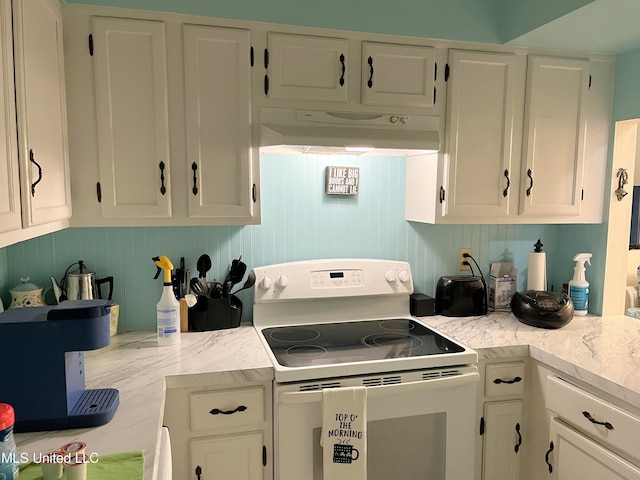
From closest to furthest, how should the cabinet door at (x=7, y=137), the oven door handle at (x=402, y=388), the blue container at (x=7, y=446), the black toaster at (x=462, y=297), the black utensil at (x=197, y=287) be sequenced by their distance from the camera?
the blue container at (x=7, y=446) → the cabinet door at (x=7, y=137) → the oven door handle at (x=402, y=388) → the black utensil at (x=197, y=287) → the black toaster at (x=462, y=297)

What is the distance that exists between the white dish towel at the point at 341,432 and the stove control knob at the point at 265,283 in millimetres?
650

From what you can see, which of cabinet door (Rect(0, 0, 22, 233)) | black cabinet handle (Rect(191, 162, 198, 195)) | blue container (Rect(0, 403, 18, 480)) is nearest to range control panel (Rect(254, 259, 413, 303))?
black cabinet handle (Rect(191, 162, 198, 195))

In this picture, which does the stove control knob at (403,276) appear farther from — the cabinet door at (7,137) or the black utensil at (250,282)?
the cabinet door at (7,137)

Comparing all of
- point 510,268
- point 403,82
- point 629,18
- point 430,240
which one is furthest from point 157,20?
point 510,268

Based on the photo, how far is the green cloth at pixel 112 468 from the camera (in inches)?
40.9

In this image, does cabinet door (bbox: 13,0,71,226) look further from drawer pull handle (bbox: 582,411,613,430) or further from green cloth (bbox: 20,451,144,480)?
drawer pull handle (bbox: 582,411,613,430)

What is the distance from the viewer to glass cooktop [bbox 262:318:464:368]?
6.01ft

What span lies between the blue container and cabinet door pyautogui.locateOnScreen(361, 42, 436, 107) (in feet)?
5.35

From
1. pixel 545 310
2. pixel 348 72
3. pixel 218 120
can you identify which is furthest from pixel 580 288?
pixel 218 120

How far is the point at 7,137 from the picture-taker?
1.18m

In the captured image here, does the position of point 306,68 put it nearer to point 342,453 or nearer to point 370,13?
point 370,13

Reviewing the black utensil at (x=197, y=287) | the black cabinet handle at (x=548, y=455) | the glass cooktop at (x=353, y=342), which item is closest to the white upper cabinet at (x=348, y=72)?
the black utensil at (x=197, y=287)

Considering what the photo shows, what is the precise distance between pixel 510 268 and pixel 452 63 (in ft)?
3.76

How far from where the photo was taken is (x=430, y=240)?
2.50m
